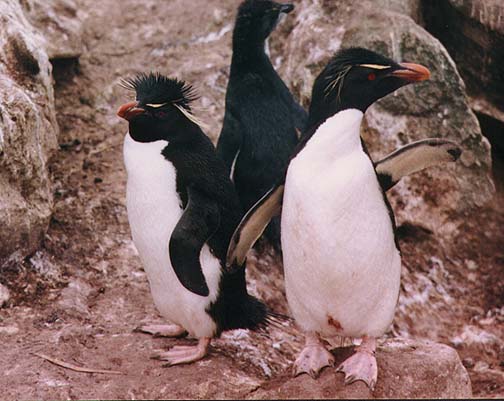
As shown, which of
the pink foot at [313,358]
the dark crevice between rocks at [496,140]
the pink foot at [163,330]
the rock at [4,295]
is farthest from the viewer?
the dark crevice between rocks at [496,140]

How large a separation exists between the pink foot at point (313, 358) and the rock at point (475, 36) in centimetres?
290

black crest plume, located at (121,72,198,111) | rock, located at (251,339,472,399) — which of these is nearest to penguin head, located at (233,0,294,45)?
black crest plume, located at (121,72,198,111)

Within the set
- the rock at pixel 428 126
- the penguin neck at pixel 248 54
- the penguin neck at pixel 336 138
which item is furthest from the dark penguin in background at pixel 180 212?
the rock at pixel 428 126

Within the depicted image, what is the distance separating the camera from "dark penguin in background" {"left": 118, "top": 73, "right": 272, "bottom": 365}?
325cm

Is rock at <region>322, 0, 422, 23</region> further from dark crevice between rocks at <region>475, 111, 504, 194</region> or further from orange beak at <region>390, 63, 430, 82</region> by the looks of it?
orange beak at <region>390, 63, 430, 82</region>

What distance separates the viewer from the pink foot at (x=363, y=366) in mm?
3076

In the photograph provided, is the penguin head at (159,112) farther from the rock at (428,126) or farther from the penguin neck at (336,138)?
the rock at (428,126)

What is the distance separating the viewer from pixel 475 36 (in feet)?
18.4

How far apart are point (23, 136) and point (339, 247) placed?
1.84 meters

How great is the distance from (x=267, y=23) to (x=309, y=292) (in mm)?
2157

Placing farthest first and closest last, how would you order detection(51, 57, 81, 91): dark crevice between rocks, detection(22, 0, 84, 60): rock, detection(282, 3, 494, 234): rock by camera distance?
detection(51, 57, 81, 91): dark crevice between rocks < detection(22, 0, 84, 60): rock < detection(282, 3, 494, 234): rock

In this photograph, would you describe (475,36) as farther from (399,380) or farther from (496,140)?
(399,380)

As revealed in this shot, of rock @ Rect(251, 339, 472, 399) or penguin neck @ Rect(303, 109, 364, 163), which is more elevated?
penguin neck @ Rect(303, 109, 364, 163)

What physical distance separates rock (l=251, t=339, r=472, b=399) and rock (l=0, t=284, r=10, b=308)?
4.54 ft
